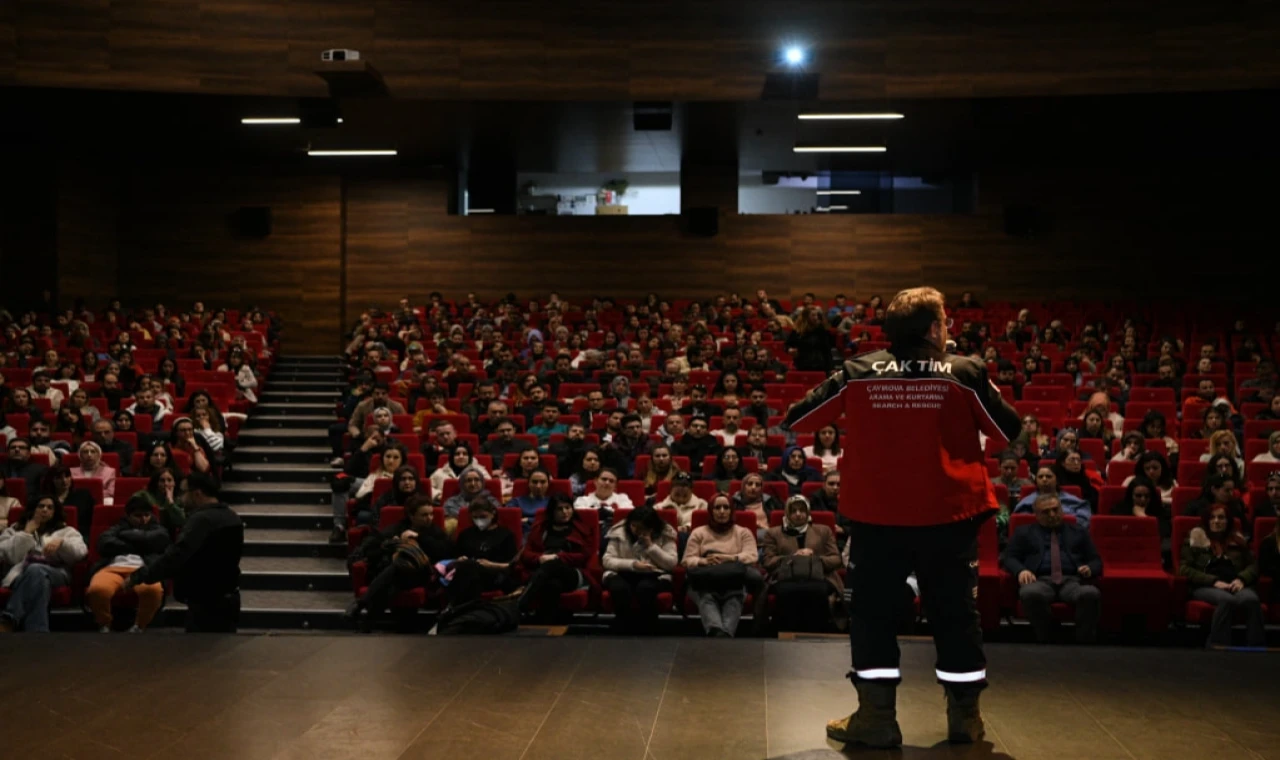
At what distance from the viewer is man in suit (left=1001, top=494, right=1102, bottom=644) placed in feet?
21.6

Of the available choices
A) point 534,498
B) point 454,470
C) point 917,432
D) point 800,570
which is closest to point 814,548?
point 800,570

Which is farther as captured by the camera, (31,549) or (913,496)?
(31,549)

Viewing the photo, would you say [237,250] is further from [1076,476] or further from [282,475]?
[1076,476]

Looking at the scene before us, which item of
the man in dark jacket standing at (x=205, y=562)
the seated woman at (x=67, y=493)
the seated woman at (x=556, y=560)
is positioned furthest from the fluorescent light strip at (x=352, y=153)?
the man in dark jacket standing at (x=205, y=562)

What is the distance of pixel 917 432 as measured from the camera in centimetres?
336

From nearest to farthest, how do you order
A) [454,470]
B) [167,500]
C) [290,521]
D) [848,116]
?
1. [167,500]
2. [454,470]
3. [290,521]
4. [848,116]

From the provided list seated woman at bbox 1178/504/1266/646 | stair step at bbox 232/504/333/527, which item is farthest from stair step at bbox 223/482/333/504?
seated woman at bbox 1178/504/1266/646

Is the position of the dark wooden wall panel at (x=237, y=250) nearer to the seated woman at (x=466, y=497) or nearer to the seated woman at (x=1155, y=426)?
the seated woman at (x=466, y=497)

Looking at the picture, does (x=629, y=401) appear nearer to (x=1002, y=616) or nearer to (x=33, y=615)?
(x=1002, y=616)

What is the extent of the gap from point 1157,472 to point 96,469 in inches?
283

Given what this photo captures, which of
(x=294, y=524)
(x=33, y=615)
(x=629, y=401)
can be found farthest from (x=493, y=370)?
(x=33, y=615)

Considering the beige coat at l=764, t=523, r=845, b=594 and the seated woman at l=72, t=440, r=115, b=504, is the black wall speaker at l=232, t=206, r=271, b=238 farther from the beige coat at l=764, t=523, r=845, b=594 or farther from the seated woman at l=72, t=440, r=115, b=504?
the beige coat at l=764, t=523, r=845, b=594

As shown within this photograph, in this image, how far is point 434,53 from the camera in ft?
39.2

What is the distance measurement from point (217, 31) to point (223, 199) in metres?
5.03
